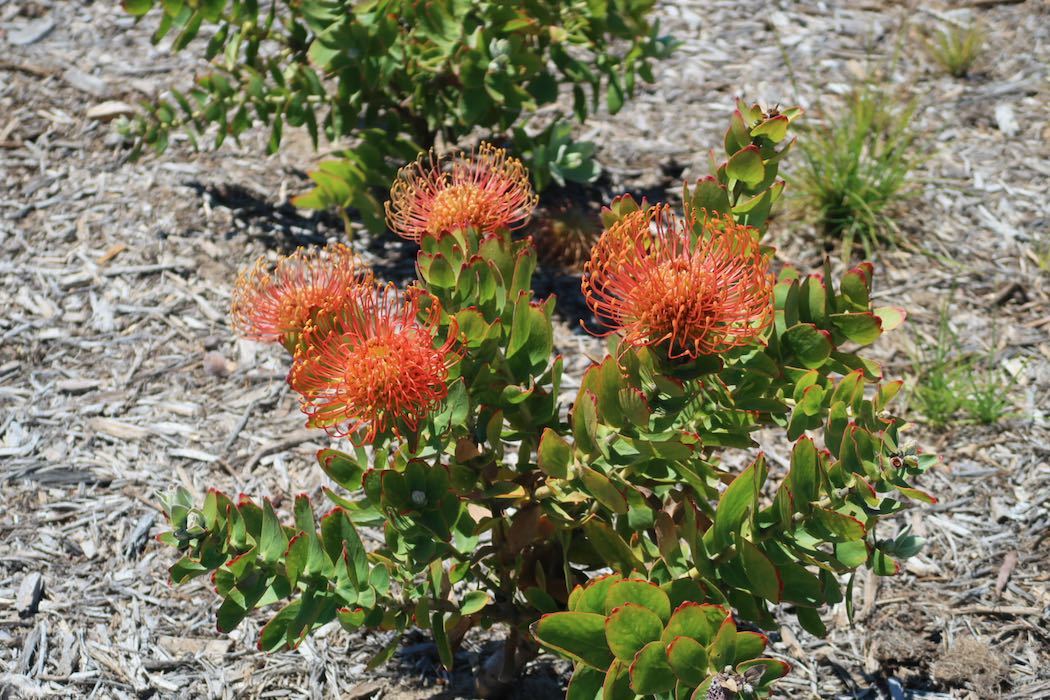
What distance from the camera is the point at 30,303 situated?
3.24m

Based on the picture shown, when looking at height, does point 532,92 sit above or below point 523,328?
below

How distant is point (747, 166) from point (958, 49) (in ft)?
9.73

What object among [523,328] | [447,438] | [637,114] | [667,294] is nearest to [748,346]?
[667,294]

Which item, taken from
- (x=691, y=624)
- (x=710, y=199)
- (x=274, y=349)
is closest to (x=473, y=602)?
(x=691, y=624)

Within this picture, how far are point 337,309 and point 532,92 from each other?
181 cm

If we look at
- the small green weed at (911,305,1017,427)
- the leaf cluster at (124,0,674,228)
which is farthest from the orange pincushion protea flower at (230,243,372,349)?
the small green weed at (911,305,1017,427)

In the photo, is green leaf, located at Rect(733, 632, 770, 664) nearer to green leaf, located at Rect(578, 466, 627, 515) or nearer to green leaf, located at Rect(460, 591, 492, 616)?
green leaf, located at Rect(578, 466, 627, 515)

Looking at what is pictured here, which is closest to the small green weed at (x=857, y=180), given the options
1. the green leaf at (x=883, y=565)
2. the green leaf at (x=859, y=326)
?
the green leaf at (x=859, y=326)

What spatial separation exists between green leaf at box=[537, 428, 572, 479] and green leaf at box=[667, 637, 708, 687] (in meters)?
0.36

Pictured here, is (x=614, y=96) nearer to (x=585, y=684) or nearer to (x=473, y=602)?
(x=473, y=602)

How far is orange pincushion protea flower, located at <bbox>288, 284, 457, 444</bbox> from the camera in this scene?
5.40ft

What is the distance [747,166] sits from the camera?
6.10 feet

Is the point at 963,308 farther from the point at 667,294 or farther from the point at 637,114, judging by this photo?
the point at 667,294

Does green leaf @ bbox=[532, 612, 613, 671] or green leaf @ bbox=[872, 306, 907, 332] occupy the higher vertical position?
green leaf @ bbox=[872, 306, 907, 332]
